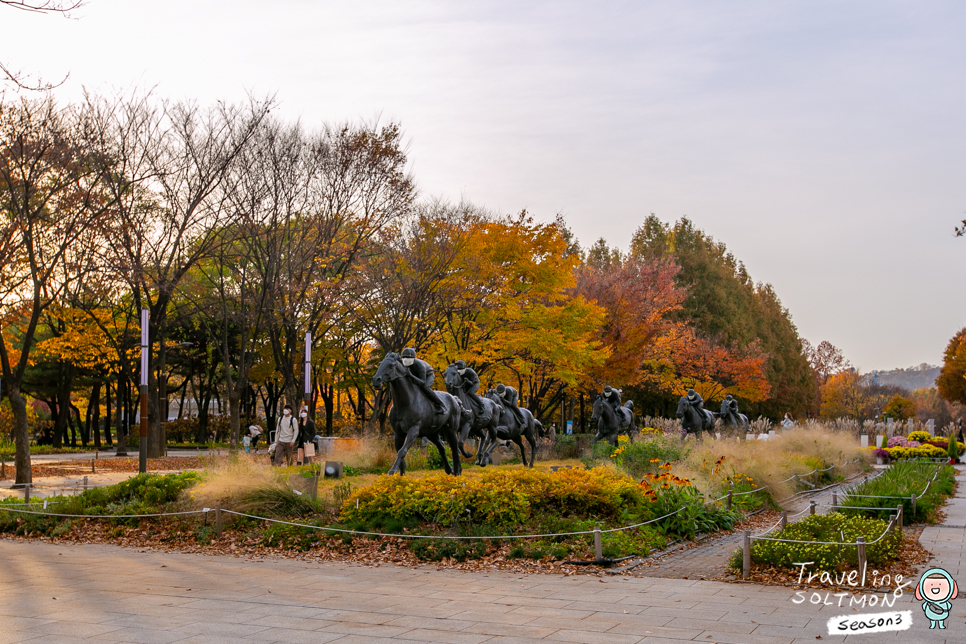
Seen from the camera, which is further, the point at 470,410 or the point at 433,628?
the point at 470,410

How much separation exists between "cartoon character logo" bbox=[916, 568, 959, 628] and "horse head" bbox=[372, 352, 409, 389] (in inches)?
336

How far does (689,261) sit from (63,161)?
4750 cm

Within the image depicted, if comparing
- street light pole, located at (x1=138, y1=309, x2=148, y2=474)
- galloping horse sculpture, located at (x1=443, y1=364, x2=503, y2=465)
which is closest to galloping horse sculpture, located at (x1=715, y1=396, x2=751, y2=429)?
galloping horse sculpture, located at (x1=443, y1=364, x2=503, y2=465)

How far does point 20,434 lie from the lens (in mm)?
20969

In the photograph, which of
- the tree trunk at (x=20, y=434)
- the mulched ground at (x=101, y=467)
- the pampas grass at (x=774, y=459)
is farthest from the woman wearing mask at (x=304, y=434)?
the pampas grass at (x=774, y=459)

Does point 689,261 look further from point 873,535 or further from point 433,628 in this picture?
point 433,628

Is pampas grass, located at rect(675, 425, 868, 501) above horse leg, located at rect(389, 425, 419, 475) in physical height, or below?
below

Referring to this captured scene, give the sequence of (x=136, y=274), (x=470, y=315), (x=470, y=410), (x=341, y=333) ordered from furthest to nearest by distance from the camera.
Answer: (x=341, y=333) < (x=470, y=315) < (x=136, y=274) < (x=470, y=410)

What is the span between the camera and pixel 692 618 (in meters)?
8.03

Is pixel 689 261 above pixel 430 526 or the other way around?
above

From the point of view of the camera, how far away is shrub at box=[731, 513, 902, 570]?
985cm

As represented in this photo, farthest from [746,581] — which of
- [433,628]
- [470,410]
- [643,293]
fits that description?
[643,293]

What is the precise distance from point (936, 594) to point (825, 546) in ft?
4.69

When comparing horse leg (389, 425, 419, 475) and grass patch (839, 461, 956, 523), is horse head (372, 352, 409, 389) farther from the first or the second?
grass patch (839, 461, 956, 523)
